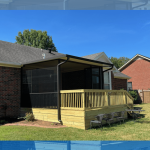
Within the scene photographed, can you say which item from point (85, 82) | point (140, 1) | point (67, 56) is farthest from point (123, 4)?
point (85, 82)

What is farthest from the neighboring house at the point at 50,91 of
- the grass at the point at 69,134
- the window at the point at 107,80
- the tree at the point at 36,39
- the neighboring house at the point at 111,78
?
the tree at the point at 36,39

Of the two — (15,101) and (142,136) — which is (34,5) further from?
(15,101)

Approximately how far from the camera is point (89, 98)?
31.2ft

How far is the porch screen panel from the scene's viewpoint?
33.6ft

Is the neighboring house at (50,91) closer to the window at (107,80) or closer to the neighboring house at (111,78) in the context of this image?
the neighboring house at (111,78)

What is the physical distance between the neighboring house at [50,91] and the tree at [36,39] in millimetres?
27616

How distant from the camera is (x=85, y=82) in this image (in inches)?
536

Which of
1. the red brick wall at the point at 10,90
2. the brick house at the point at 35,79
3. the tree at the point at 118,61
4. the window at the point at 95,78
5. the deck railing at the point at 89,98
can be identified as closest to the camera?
the deck railing at the point at 89,98

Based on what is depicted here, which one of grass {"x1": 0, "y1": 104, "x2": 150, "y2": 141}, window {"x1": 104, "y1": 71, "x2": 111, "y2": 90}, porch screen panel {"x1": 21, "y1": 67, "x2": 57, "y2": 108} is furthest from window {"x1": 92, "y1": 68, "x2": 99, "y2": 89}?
grass {"x1": 0, "y1": 104, "x2": 150, "y2": 141}

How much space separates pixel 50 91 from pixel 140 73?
20738 millimetres

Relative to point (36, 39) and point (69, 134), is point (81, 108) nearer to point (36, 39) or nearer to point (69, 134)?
point (69, 134)

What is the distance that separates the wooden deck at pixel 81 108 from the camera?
902 centimetres

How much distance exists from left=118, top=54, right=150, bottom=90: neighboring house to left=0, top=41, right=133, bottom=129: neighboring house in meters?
15.5

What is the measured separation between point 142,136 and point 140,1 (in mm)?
6506
